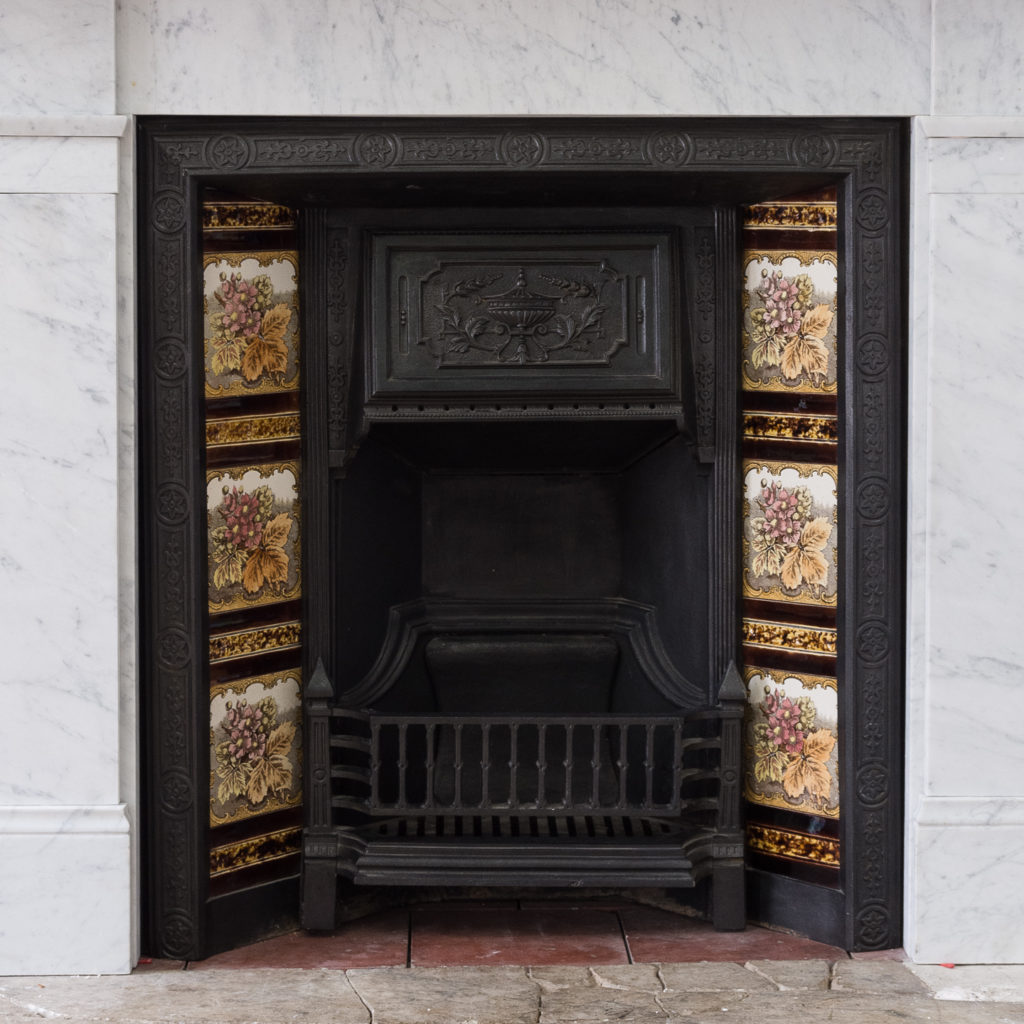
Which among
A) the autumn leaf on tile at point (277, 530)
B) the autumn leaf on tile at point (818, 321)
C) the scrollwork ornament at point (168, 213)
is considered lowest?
the autumn leaf on tile at point (277, 530)

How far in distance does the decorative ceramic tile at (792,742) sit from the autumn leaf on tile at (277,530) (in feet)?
3.91

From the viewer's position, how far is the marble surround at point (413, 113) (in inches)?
130

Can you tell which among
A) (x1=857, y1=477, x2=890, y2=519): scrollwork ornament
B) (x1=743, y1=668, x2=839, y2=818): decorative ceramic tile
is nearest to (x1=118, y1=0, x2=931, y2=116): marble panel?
(x1=857, y1=477, x2=890, y2=519): scrollwork ornament

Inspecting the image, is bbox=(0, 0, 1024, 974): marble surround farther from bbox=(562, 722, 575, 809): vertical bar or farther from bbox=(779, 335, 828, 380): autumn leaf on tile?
bbox=(562, 722, 575, 809): vertical bar

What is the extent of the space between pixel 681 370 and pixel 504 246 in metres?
0.52

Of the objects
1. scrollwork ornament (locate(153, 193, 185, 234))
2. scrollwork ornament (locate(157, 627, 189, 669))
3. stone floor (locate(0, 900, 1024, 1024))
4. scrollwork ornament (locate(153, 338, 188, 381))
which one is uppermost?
scrollwork ornament (locate(153, 193, 185, 234))

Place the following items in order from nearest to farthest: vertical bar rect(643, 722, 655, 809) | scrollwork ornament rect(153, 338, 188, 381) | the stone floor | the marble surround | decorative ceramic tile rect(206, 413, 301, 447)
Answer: the stone floor
the marble surround
scrollwork ornament rect(153, 338, 188, 381)
decorative ceramic tile rect(206, 413, 301, 447)
vertical bar rect(643, 722, 655, 809)

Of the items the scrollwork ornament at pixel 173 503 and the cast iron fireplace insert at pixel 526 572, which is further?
the cast iron fireplace insert at pixel 526 572

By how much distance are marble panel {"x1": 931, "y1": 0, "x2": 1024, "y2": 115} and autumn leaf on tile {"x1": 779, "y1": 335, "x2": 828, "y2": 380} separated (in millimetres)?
585

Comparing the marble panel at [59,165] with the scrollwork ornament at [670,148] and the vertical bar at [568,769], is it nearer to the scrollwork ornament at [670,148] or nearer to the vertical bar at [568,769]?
the scrollwork ornament at [670,148]

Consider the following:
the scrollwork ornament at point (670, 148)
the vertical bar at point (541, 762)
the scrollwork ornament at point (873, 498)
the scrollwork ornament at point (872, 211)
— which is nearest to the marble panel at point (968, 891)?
the scrollwork ornament at point (873, 498)

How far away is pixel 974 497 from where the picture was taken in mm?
3406

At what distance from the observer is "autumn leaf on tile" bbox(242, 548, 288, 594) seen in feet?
11.8

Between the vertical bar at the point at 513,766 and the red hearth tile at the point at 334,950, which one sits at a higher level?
the vertical bar at the point at 513,766
